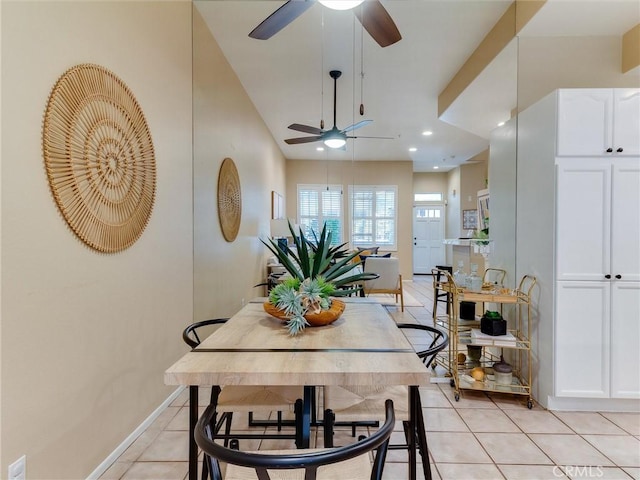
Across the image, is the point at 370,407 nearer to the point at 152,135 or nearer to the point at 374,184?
the point at 152,135

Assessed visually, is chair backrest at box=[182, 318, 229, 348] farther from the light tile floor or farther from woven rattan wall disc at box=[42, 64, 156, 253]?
the light tile floor

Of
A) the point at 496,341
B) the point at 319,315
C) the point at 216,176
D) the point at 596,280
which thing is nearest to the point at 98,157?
the point at 319,315

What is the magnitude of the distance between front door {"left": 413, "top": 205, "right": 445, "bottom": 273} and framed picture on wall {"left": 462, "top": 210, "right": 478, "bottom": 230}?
1.43 metres

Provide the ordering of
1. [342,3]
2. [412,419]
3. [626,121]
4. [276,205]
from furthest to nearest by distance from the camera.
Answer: [276,205] < [626,121] < [342,3] < [412,419]

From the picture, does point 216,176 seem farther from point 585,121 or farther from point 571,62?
point 571,62

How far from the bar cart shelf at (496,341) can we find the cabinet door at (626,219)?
52 cm

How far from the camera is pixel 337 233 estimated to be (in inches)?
328

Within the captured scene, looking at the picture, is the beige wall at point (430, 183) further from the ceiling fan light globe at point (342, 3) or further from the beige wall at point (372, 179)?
the ceiling fan light globe at point (342, 3)

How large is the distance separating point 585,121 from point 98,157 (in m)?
2.90

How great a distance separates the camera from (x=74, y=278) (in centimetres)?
152

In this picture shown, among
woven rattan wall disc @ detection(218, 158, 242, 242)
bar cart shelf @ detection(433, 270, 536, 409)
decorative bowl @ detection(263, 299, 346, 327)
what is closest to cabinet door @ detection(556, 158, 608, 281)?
bar cart shelf @ detection(433, 270, 536, 409)

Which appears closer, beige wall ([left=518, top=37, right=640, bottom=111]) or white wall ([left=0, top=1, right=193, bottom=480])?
white wall ([left=0, top=1, right=193, bottom=480])

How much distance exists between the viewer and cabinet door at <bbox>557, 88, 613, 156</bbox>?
7.32 feet

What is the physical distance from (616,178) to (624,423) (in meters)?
1.57
